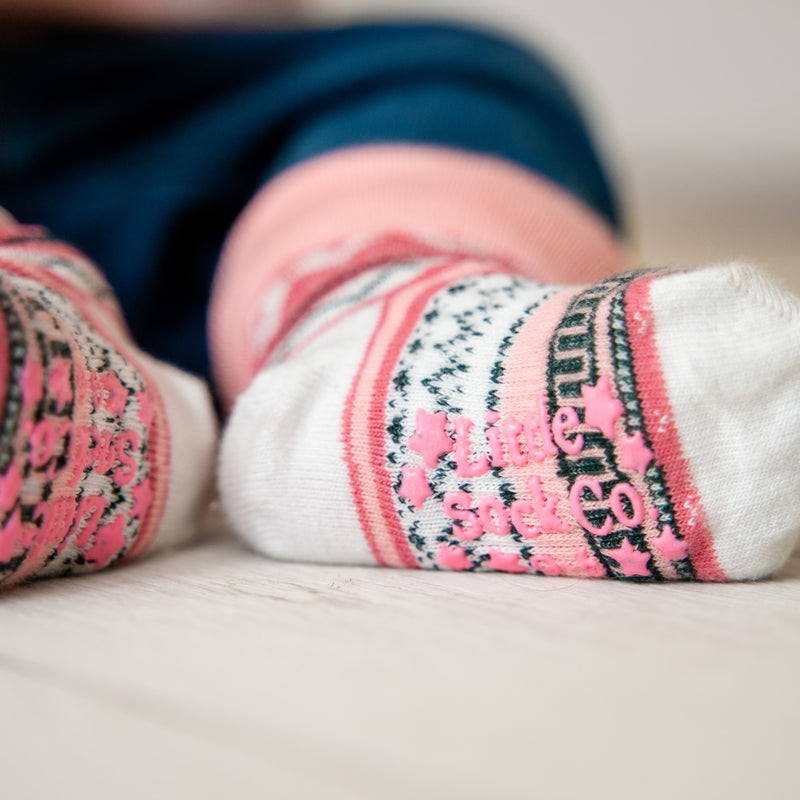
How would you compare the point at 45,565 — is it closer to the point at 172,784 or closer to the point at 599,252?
the point at 172,784

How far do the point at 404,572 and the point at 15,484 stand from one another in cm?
15

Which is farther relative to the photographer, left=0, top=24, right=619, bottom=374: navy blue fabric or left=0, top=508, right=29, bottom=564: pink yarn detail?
left=0, top=24, right=619, bottom=374: navy blue fabric

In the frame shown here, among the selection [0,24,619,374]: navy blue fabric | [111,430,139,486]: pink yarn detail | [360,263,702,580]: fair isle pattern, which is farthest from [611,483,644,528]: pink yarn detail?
[0,24,619,374]: navy blue fabric

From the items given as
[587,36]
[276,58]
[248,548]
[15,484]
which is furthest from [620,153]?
[15,484]

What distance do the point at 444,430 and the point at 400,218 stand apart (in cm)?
20

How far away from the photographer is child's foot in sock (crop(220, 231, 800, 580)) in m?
0.27

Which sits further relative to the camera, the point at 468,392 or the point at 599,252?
the point at 599,252

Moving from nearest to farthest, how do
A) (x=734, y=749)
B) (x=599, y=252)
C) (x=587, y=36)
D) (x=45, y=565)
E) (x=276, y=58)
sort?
(x=734, y=749), (x=45, y=565), (x=599, y=252), (x=276, y=58), (x=587, y=36)

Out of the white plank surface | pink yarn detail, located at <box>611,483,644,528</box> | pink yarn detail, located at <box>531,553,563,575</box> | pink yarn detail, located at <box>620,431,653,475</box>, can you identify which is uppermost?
pink yarn detail, located at <box>620,431,653,475</box>

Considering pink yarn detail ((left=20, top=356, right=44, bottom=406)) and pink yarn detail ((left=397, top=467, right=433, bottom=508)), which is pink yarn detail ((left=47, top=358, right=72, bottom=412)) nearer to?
pink yarn detail ((left=20, top=356, right=44, bottom=406))

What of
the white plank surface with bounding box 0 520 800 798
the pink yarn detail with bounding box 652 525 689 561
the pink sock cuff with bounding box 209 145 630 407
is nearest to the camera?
the white plank surface with bounding box 0 520 800 798

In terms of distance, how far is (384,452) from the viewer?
0.31 meters

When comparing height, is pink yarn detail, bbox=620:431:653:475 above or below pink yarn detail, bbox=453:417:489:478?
above

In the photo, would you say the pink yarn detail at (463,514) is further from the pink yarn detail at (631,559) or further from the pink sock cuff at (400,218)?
the pink sock cuff at (400,218)
